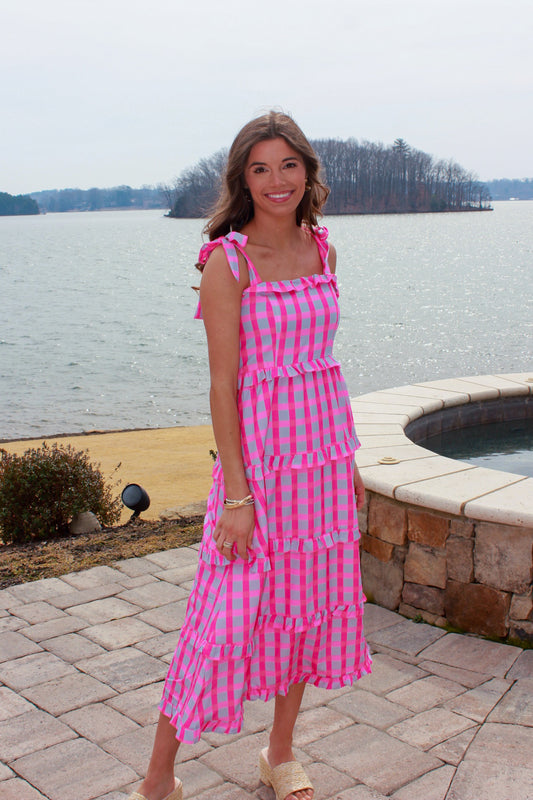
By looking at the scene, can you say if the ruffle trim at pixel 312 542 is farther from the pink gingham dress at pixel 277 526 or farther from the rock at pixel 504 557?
the rock at pixel 504 557

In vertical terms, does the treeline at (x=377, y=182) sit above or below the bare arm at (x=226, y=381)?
above

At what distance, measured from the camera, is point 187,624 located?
6.97 feet

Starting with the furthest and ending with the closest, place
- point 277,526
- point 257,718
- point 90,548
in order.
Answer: point 90,548 < point 257,718 < point 277,526

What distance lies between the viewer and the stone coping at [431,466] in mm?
3152

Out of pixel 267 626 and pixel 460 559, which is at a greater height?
pixel 267 626

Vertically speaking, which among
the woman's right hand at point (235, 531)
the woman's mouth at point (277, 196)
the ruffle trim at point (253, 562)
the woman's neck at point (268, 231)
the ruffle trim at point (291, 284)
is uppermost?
the woman's mouth at point (277, 196)

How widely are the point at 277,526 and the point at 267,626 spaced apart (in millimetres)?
271

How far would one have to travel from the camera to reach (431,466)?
376cm

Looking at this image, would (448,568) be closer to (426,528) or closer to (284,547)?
(426,528)

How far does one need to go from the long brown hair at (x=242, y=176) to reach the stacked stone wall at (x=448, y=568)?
5.08 feet

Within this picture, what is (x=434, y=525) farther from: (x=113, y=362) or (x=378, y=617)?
(x=113, y=362)

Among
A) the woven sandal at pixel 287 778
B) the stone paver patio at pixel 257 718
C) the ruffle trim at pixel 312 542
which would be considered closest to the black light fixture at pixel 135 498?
the stone paver patio at pixel 257 718

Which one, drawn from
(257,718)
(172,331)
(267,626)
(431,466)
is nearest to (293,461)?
(267,626)

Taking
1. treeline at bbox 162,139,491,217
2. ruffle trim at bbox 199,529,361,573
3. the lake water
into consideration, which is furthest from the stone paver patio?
treeline at bbox 162,139,491,217
